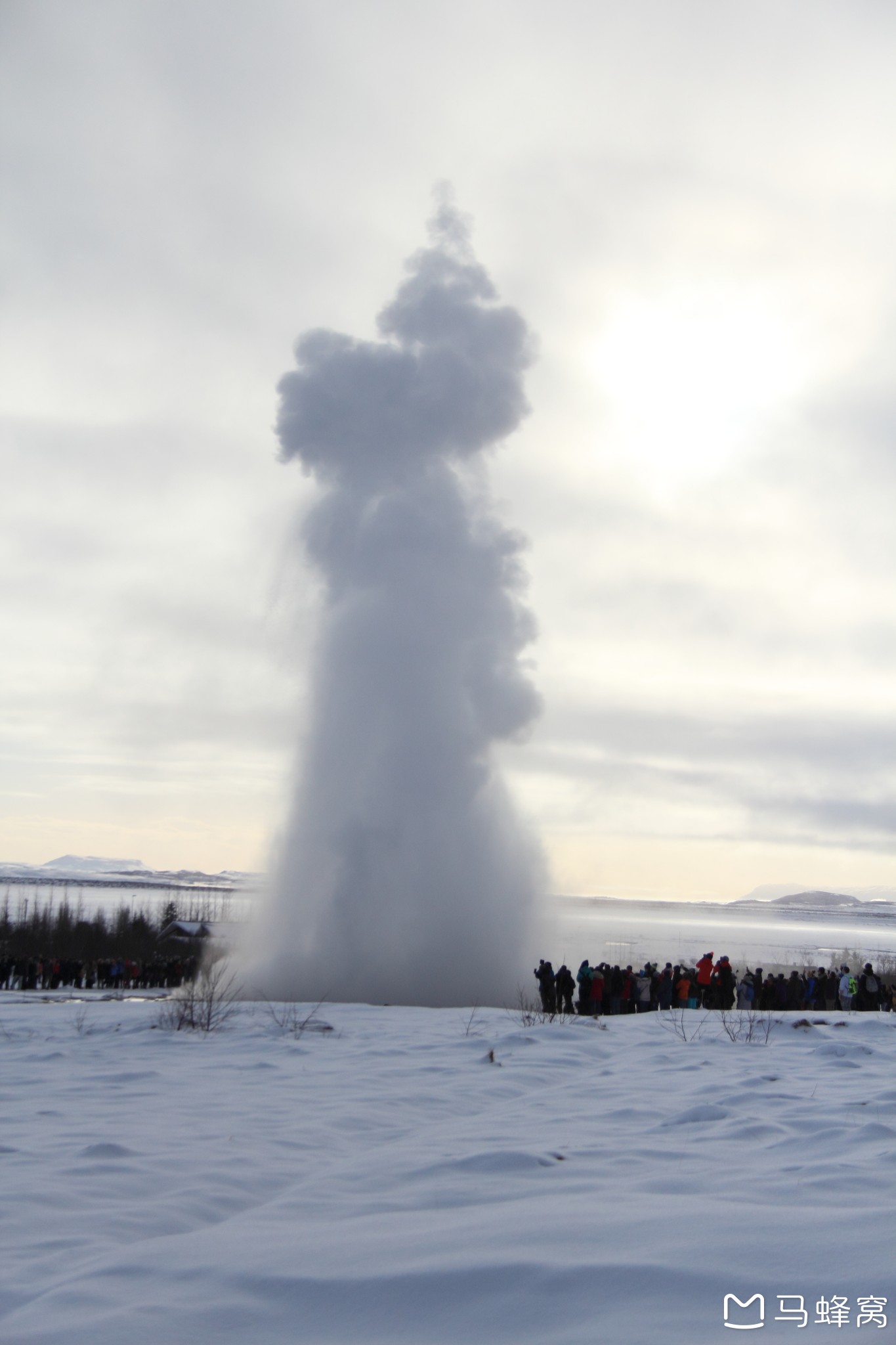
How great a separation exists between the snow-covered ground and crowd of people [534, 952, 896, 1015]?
8.23 m

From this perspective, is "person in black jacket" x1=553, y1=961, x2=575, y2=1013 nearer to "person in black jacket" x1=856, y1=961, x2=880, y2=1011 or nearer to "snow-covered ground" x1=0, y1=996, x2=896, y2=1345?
"person in black jacket" x1=856, y1=961, x2=880, y2=1011

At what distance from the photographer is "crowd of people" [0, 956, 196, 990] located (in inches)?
1121

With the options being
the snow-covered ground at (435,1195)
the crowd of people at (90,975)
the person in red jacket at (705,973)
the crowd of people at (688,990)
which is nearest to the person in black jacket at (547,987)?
the crowd of people at (688,990)

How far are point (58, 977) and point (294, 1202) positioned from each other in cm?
2772

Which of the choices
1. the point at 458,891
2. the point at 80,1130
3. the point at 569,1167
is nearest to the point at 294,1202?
the point at 569,1167

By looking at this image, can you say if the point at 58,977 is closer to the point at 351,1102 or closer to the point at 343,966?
the point at 343,966

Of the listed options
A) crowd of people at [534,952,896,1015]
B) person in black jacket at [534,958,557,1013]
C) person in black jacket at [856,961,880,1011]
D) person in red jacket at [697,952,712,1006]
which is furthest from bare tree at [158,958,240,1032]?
person in black jacket at [856,961,880,1011]

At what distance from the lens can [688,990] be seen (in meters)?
18.2

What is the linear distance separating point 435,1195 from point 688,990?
601 inches

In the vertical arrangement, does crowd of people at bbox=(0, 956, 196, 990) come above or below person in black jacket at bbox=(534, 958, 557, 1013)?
below

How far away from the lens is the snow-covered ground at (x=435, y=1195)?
2865 mm
